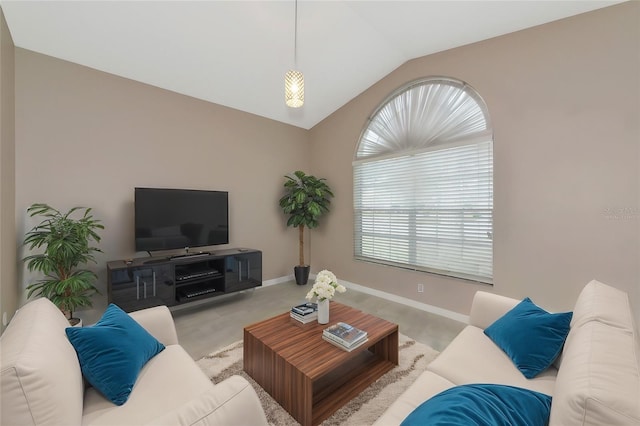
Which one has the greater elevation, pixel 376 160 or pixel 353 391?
pixel 376 160

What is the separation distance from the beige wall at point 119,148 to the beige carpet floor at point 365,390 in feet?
6.11

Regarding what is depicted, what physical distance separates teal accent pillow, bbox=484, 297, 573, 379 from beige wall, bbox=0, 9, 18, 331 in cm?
364

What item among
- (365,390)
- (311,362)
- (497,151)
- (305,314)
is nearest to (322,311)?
(305,314)

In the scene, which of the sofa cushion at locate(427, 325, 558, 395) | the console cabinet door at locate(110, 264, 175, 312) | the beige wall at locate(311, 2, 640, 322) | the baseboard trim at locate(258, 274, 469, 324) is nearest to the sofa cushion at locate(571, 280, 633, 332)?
the sofa cushion at locate(427, 325, 558, 395)

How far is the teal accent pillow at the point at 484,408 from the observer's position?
29.2 inches

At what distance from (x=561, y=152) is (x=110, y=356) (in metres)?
3.80

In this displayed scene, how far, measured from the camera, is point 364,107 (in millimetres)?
4074

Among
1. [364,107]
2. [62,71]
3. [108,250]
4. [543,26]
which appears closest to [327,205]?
[364,107]

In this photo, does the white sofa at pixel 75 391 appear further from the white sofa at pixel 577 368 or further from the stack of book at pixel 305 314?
the stack of book at pixel 305 314

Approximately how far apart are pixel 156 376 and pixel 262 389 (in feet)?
2.61

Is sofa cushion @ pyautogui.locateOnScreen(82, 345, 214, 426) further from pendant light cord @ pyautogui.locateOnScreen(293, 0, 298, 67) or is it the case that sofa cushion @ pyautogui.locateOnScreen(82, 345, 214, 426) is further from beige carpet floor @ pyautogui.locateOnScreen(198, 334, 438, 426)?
pendant light cord @ pyautogui.locateOnScreen(293, 0, 298, 67)

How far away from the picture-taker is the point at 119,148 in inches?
120

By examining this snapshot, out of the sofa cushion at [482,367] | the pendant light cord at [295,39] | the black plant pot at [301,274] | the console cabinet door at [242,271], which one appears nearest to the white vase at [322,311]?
the sofa cushion at [482,367]

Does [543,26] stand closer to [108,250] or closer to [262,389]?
[262,389]
